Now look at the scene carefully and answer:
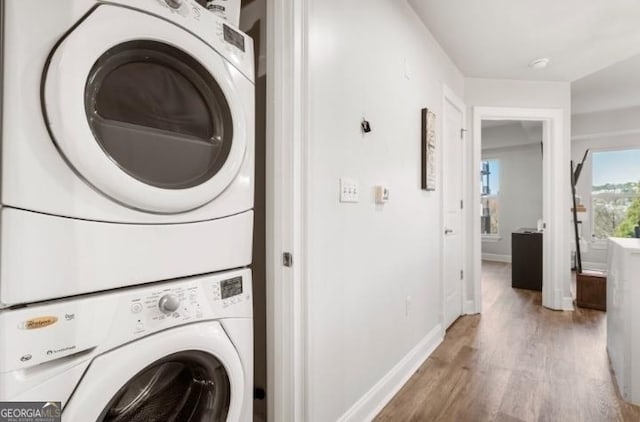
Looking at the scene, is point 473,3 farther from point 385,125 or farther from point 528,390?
point 528,390

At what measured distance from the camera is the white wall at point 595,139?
16.3 feet

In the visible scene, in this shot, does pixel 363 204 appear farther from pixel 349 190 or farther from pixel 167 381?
pixel 167 381

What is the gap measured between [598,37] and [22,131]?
368 centimetres

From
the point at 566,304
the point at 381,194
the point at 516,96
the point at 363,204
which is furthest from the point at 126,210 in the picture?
the point at 566,304

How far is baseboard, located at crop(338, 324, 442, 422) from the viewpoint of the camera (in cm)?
161

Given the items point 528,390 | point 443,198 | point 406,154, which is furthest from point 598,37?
point 528,390

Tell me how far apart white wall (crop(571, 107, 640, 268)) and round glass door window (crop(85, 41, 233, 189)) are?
18.8ft

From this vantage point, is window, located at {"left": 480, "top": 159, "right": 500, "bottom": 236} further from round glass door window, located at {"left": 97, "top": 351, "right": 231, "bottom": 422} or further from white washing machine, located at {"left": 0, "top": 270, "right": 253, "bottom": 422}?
round glass door window, located at {"left": 97, "top": 351, "right": 231, "bottom": 422}

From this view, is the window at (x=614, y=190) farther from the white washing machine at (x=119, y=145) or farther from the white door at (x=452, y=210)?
the white washing machine at (x=119, y=145)

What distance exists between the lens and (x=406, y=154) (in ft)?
7.14

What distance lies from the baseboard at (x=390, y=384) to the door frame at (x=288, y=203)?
0.43 m

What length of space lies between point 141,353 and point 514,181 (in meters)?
Answer: 6.86

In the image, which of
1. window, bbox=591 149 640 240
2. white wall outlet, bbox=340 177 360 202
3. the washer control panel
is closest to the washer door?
the washer control panel

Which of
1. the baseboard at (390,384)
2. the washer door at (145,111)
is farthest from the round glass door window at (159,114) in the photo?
the baseboard at (390,384)
